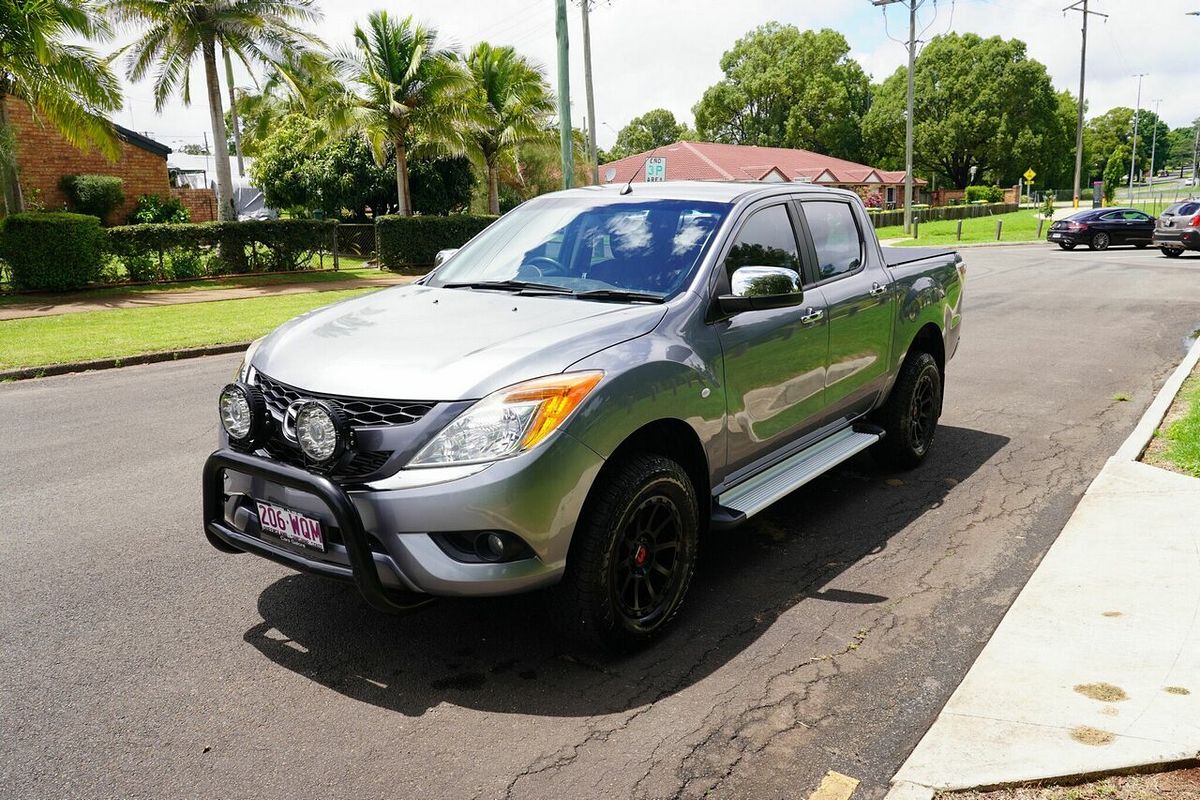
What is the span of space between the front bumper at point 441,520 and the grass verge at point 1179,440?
4.64 metres

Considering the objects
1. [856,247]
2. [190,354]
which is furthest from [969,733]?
[190,354]

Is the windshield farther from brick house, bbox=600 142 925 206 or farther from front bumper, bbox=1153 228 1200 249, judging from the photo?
brick house, bbox=600 142 925 206

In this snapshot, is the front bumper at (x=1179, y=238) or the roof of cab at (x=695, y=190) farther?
the front bumper at (x=1179, y=238)

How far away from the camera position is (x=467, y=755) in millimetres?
3123

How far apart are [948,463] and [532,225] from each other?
3.44 m

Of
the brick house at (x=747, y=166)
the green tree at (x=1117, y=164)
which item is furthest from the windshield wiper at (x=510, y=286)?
the green tree at (x=1117, y=164)

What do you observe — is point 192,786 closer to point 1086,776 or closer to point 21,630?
point 21,630

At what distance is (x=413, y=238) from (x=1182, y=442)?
2172cm

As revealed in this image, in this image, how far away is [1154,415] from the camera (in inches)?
293

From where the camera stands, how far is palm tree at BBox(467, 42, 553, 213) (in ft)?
105

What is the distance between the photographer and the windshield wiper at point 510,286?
14.6ft

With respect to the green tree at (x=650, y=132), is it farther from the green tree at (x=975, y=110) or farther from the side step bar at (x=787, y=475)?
the side step bar at (x=787, y=475)

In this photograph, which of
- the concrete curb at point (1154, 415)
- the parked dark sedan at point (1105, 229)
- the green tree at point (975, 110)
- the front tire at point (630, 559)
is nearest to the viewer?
the front tire at point (630, 559)

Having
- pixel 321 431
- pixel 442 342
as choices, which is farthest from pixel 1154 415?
pixel 321 431
